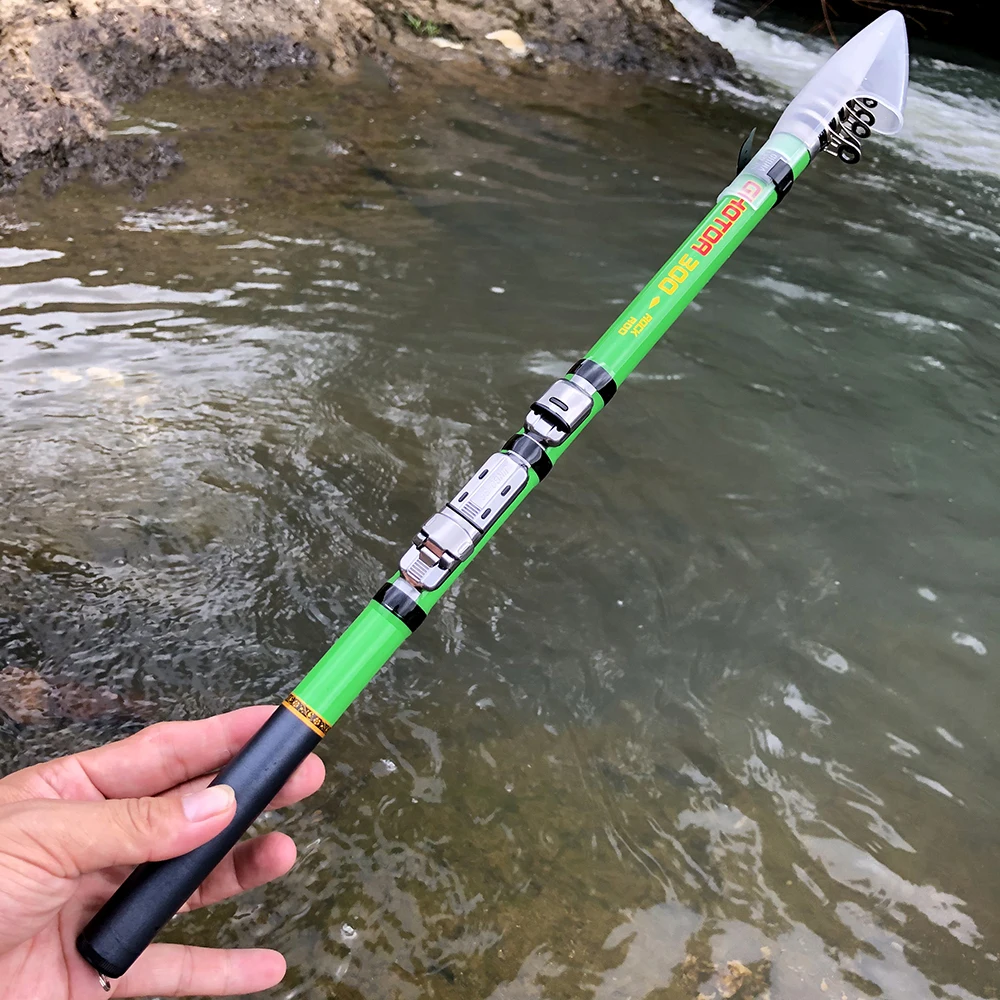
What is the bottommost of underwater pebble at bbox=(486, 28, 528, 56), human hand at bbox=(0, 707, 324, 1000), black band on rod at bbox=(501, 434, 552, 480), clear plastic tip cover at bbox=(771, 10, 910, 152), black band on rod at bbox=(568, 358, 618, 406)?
human hand at bbox=(0, 707, 324, 1000)

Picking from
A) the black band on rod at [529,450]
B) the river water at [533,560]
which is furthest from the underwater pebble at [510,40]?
the black band on rod at [529,450]

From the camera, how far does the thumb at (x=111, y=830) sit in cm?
123

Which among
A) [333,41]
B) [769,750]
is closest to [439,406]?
[769,750]

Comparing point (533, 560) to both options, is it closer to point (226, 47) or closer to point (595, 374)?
point (595, 374)

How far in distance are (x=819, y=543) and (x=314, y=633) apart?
1.72m

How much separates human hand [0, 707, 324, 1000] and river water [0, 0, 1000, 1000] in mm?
313

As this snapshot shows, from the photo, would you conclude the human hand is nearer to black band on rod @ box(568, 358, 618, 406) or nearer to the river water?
the river water

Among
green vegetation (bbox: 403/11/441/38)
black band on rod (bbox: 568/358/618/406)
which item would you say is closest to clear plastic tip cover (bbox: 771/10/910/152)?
black band on rod (bbox: 568/358/618/406)

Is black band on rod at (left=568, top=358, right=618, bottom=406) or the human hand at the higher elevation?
black band on rod at (left=568, top=358, right=618, bottom=406)

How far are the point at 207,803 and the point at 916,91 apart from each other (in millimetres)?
8604

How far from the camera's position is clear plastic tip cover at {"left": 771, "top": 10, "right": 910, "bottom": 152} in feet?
6.09

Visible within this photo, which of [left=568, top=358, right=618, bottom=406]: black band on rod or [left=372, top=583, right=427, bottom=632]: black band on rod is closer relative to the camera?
[left=372, top=583, right=427, bottom=632]: black band on rod

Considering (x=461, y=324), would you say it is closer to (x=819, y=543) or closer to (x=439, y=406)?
(x=439, y=406)

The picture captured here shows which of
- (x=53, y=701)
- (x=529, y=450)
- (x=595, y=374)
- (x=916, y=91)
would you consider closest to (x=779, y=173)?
(x=595, y=374)
